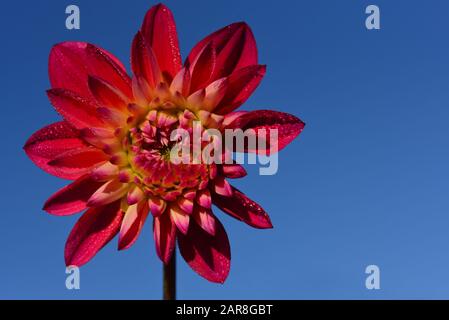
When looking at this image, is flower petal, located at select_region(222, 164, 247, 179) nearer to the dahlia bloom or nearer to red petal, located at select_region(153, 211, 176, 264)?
the dahlia bloom

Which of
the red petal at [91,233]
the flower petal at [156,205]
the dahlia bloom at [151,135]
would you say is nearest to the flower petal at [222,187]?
the dahlia bloom at [151,135]

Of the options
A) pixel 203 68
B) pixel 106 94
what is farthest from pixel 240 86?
pixel 106 94

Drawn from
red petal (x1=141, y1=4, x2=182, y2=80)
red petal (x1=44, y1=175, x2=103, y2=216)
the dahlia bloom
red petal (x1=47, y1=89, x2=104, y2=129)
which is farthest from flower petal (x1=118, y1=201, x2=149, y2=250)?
red petal (x1=141, y1=4, x2=182, y2=80)

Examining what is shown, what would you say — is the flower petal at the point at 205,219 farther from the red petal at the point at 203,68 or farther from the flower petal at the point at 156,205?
the red petal at the point at 203,68
